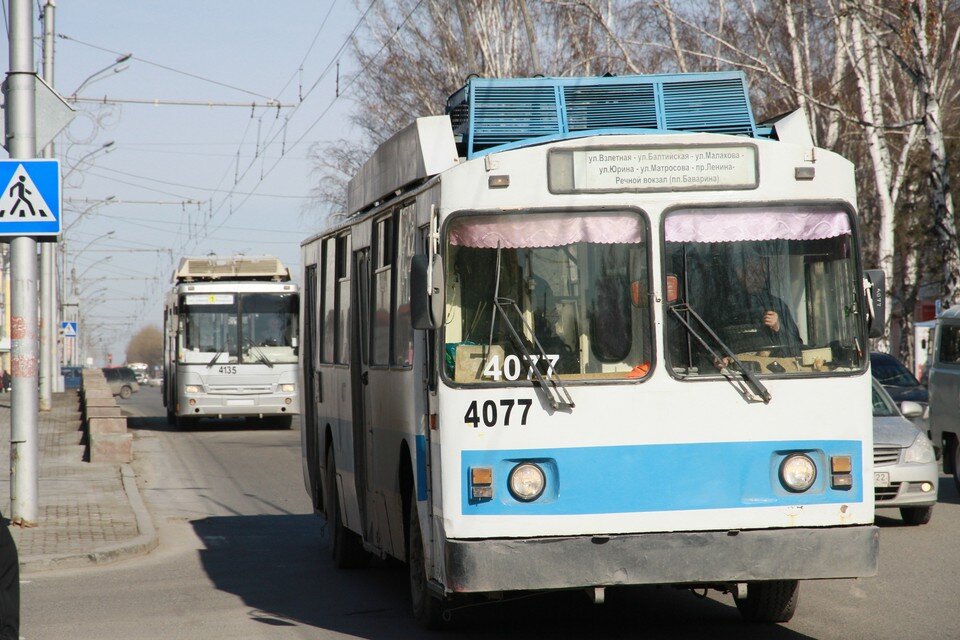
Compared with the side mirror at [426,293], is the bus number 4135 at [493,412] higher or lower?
lower

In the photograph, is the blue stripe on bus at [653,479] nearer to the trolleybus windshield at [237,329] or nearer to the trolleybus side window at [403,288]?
the trolleybus side window at [403,288]

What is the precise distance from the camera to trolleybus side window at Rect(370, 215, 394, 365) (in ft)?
28.9

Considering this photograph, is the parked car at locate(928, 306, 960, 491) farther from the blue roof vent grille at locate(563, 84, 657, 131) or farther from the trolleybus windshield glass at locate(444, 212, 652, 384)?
the trolleybus windshield glass at locate(444, 212, 652, 384)

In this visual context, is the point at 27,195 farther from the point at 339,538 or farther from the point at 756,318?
the point at 756,318

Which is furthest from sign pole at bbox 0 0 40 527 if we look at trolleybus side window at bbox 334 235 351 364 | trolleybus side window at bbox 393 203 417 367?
trolleybus side window at bbox 393 203 417 367

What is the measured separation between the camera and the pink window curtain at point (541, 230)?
722cm

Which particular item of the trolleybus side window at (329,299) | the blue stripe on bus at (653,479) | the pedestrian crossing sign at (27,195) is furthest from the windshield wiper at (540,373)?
the pedestrian crossing sign at (27,195)

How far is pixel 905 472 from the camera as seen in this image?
12922 mm

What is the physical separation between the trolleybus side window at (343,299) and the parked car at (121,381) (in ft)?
210

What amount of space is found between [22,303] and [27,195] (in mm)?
1009

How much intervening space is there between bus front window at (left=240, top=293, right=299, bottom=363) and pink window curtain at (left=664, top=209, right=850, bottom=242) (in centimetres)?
2278

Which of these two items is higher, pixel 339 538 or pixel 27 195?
pixel 27 195

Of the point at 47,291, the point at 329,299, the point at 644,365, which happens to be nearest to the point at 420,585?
the point at 644,365

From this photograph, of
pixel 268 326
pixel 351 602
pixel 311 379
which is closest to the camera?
pixel 351 602
